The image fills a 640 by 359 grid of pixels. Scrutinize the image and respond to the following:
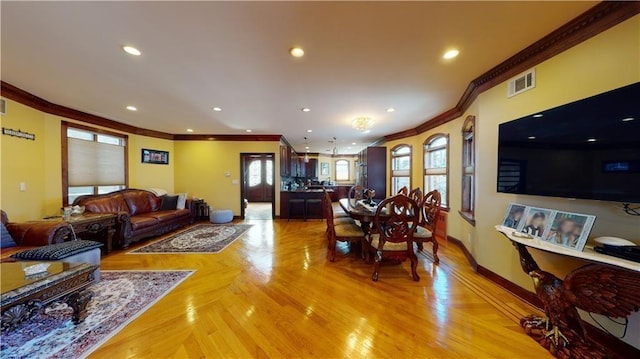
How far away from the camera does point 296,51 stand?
2.09 metres

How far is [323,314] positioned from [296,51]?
250cm

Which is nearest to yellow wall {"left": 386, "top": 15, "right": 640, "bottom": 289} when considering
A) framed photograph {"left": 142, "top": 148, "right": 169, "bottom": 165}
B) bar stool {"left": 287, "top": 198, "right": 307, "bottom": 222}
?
bar stool {"left": 287, "top": 198, "right": 307, "bottom": 222}

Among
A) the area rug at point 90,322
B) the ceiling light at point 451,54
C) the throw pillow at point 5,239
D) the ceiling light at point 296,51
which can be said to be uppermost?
the ceiling light at point 451,54

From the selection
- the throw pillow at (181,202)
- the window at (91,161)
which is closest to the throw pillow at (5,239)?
the window at (91,161)

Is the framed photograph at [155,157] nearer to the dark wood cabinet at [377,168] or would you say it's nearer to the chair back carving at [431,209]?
the dark wood cabinet at [377,168]

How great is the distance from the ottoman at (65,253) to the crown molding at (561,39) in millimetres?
4551

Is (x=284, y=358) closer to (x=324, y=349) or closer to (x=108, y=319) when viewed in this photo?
(x=324, y=349)

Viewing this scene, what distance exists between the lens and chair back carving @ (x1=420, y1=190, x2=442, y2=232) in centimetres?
300

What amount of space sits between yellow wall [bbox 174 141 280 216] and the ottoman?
3.85 meters

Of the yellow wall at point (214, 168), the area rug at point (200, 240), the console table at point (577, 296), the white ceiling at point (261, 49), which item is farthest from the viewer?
the yellow wall at point (214, 168)

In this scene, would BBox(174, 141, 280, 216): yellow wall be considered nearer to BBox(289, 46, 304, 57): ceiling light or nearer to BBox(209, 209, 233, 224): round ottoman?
BBox(209, 209, 233, 224): round ottoman

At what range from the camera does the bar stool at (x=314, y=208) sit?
251 inches

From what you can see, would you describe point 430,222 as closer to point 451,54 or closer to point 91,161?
point 451,54

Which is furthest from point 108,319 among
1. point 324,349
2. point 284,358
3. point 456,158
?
point 456,158
